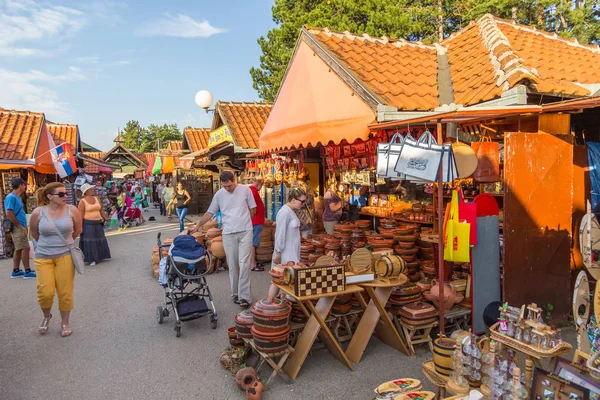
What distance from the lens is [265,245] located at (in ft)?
29.7

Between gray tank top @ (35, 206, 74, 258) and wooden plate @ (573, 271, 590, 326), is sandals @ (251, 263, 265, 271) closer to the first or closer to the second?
gray tank top @ (35, 206, 74, 258)

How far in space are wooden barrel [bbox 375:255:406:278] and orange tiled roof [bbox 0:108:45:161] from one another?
10766 millimetres

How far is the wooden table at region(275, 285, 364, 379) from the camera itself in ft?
13.4

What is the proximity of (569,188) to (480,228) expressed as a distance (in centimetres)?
140

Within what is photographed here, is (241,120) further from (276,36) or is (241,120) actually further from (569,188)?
(569,188)

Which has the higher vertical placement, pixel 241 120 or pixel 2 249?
pixel 241 120

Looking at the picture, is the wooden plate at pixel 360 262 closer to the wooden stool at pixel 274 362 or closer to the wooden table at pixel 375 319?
the wooden table at pixel 375 319

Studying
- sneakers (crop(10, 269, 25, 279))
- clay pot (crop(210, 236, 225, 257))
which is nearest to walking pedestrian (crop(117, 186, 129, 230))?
sneakers (crop(10, 269, 25, 279))

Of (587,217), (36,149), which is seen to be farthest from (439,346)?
(36,149)

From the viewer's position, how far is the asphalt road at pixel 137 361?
12.8 feet

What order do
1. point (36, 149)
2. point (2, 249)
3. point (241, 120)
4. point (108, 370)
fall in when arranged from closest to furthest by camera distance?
point (108, 370) < point (2, 249) < point (36, 149) < point (241, 120)

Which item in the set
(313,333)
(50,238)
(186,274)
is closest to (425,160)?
(313,333)

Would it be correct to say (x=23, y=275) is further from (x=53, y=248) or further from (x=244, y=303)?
(x=244, y=303)

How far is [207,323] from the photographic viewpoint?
570 centimetres
